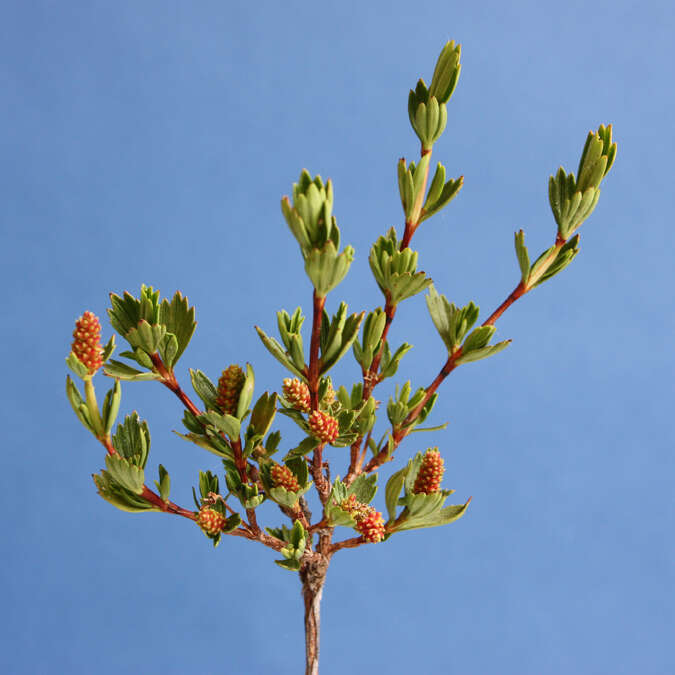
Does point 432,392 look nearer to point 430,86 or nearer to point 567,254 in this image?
point 567,254

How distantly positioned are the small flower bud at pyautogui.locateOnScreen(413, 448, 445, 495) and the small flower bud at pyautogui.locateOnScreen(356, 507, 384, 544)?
0.18 feet

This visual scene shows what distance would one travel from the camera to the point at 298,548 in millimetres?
897

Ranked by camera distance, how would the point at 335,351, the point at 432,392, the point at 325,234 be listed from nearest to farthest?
the point at 325,234, the point at 335,351, the point at 432,392

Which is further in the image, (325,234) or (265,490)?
(265,490)

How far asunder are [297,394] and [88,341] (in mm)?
229

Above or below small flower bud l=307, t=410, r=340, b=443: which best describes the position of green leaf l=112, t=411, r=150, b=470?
above

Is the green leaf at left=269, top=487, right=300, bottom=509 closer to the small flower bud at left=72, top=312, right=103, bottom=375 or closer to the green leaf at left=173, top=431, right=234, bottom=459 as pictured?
the green leaf at left=173, top=431, right=234, bottom=459

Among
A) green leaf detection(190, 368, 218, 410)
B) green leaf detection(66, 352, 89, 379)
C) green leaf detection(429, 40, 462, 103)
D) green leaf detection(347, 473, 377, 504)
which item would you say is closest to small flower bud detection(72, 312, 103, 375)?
green leaf detection(66, 352, 89, 379)

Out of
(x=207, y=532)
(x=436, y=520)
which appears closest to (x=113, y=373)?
(x=207, y=532)

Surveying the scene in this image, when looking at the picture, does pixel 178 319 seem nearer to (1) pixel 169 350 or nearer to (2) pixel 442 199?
(1) pixel 169 350

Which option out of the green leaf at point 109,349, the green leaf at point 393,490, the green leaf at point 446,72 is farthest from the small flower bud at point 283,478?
the green leaf at point 446,72

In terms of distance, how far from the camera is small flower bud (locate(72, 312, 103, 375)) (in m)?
0.82

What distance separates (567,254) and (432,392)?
0.22 meters

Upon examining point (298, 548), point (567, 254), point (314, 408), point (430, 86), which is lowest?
point (298, 548)
